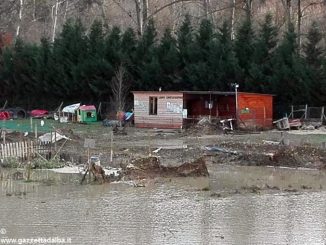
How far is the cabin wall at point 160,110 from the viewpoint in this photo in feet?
162

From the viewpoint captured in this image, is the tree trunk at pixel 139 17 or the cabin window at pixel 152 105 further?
the tree trunk at pixel 139 17

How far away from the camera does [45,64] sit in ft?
201

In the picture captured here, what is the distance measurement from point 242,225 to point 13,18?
62.2 m

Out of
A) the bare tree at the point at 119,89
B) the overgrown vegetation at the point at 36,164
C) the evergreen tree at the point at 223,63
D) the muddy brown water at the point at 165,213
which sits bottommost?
the muddy brown water at the point at 165,213

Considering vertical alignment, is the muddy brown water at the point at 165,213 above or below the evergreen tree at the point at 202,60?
below

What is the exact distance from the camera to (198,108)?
5262 cm

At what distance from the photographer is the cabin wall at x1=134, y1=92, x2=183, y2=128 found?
49281 millimetres

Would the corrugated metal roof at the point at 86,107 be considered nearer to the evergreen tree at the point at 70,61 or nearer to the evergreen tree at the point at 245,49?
the evergreen tree at the point at 70,61

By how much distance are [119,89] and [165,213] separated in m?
37.6

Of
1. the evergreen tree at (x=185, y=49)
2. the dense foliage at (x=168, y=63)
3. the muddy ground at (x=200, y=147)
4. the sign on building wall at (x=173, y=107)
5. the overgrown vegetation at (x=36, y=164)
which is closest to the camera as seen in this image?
the overgrown vegetation at (x=36, y=164)

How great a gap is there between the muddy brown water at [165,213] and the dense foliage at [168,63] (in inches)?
1077

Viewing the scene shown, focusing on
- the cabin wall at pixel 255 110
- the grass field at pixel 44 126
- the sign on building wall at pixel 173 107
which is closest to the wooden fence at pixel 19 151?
the grass field at pixel 44 126

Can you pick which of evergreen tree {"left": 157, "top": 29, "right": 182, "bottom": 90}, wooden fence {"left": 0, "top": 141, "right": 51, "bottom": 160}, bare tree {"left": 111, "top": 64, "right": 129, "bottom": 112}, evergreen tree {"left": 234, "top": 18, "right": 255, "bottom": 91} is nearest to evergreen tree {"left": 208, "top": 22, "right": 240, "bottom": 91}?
evergreen tree {"left": 234, "top": 18, "right": 255, "bottom": 91}

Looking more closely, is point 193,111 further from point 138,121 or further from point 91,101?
point 91,101
